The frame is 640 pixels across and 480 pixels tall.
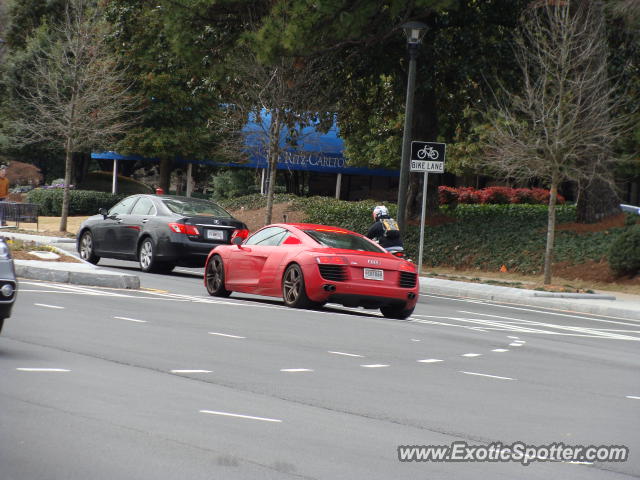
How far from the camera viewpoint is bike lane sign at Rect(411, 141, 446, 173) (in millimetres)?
24078

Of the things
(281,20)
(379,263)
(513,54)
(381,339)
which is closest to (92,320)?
(381,339)

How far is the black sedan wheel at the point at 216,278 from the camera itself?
1686cm

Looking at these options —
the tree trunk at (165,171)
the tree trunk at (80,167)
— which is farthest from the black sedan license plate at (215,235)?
the tree trunk at (80,167)

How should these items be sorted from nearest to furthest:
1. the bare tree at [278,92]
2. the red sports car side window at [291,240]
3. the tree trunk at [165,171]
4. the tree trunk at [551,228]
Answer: the red sports car side window at [291,240], the tree trunk at [551,228], the bare tree at [278,92], the tree trunk at [165,171]

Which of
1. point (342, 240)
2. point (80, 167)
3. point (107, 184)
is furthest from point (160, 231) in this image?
point (107, 184)

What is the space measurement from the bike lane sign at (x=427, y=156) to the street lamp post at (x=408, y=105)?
1.52 ft

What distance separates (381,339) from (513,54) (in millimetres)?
17704

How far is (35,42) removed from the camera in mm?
53594

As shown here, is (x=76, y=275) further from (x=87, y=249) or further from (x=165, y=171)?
(x=165, y=171)

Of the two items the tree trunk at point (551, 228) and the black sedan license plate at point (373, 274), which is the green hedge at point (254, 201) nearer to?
the tree trunk at point (551, 228)

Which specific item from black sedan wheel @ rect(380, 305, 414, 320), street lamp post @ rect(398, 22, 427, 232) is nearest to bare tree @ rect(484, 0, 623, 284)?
street lamp post @ rect(398, 22, 427, 232)

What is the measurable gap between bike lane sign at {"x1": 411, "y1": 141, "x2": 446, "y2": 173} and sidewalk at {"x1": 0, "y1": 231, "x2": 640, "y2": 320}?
8.37 feet

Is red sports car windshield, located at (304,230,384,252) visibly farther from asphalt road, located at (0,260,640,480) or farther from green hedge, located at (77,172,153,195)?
green hedge, located at (77,172,153,195)

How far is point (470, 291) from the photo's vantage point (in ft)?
72.3
